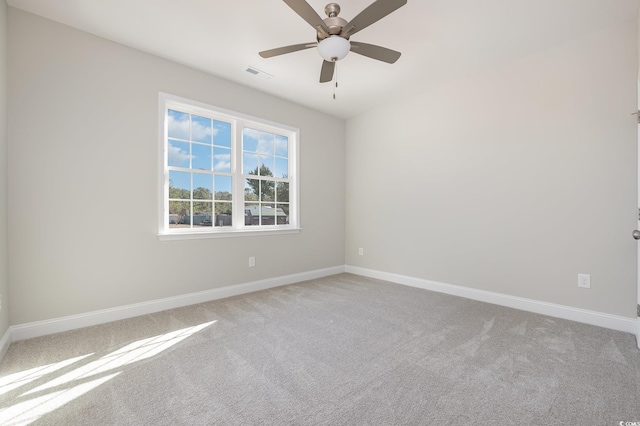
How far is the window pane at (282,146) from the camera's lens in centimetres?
435

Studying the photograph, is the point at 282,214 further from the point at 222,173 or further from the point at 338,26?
the point at 338,26

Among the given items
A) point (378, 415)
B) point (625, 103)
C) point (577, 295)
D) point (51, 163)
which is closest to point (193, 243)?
point (51, 163)

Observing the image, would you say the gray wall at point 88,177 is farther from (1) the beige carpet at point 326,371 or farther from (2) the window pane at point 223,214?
(1) the beige carpet at point 326,371

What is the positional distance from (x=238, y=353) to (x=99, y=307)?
1.63 m

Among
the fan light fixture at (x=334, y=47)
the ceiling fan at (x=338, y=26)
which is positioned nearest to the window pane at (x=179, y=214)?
the ceiling fan at (x=338, y=26)

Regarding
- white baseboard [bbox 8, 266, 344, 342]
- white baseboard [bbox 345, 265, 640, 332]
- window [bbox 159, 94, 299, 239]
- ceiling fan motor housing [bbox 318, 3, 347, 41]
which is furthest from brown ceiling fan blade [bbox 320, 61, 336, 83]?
white baseboard [bbox 345, 265, 640, 332]

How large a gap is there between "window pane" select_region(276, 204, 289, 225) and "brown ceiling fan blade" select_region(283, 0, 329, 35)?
2666mm

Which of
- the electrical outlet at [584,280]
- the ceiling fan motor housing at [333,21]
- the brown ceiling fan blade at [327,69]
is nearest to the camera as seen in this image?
the ceiling fan motor housing at [333,21]

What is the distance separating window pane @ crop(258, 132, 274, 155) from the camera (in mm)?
4141

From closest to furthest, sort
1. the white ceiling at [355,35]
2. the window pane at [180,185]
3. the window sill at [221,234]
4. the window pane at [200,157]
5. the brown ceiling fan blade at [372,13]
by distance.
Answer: the brown ceiling fan blade at [372,13] → the white ceiling at [355,35] → the window sill at [221,234] → the window pane at [180,185] → the window pane at [200,157]

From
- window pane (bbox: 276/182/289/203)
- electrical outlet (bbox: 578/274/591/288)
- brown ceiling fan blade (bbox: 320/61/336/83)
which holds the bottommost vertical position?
electrical outlet (bbox: 578/274/591/288)

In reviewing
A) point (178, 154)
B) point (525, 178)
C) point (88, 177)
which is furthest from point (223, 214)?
point (525, 178)

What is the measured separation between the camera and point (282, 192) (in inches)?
173

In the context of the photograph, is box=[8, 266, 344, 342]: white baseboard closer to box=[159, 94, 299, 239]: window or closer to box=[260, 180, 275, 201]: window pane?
box=[159, 94, 299, 239]: window
